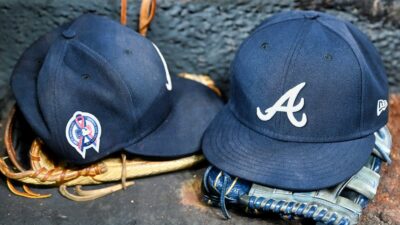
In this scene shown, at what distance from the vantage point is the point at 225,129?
136 cm

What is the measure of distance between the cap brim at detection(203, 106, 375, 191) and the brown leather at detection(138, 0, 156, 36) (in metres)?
0.48

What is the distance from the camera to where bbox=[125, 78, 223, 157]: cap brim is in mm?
1402

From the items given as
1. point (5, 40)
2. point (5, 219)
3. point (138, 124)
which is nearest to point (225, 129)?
point (138, 124)

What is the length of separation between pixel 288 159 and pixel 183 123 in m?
0.33

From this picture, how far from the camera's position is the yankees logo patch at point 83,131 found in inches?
51.9

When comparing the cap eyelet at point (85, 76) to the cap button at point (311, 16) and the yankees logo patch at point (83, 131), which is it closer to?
the yankees logo patch at point (83, 131)

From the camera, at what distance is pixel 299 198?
4.07 ft

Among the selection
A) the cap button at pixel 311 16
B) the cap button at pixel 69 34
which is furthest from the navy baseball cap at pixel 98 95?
the cap button at pixel 311 16

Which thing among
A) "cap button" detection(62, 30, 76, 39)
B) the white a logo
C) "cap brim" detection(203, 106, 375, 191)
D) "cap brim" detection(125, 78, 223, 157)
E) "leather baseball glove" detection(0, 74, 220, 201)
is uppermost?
"cap button" detection(62, 30, 76, 39)

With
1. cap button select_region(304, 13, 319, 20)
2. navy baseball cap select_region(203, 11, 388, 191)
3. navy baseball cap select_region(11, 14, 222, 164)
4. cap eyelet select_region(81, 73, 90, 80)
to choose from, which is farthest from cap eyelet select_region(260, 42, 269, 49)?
cap eyelet select_region(81, 73, 90, 80)

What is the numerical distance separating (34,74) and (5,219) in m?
0.35

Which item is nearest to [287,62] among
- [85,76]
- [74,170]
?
[85,76]

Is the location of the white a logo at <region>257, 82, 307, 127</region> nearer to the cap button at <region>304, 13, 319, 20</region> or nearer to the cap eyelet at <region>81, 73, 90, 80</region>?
the cap button at <region>304, 13, 319, 20</region>

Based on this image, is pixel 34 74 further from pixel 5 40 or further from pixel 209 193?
pixel 209 193
